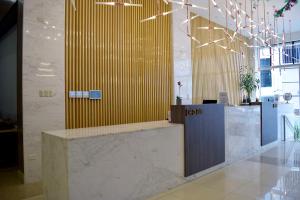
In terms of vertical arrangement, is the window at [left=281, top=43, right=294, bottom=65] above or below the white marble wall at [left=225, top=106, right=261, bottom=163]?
above

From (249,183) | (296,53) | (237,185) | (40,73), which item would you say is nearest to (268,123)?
(249,183)

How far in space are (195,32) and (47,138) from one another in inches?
241

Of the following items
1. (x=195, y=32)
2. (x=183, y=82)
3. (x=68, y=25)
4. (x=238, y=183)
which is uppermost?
(x=195, y=32)

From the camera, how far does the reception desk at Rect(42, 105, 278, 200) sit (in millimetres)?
2672

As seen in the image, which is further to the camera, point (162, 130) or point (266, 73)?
point (266, 73)

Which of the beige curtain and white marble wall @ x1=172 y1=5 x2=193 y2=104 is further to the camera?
the beige curtain

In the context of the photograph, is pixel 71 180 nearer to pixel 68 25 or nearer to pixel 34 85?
pixel 34 85

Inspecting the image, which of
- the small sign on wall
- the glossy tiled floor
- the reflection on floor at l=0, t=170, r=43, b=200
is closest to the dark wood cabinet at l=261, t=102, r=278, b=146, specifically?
the glossy tiled floor

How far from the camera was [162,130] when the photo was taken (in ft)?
11.9

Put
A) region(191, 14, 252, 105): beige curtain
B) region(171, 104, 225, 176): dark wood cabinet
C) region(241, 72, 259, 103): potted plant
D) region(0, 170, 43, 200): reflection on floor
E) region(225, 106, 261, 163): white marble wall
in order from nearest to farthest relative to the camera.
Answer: region(0, 170, 43, 200): reflection on floor < region(171, 104, 225, 176): dark wood cabinet < region(225, 106, 261, 163): white marble wall < region(191, 14, 252, 105): beige curtain < region(241, 72, 259, 103): potted plant

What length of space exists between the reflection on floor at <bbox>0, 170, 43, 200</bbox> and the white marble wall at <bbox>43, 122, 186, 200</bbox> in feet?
2.69

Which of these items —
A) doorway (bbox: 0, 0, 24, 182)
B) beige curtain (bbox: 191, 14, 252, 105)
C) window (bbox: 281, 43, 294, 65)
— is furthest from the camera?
window (bbox: 281, 43, 294, 65)

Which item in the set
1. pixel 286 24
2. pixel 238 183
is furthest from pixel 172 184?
pixel 286 24

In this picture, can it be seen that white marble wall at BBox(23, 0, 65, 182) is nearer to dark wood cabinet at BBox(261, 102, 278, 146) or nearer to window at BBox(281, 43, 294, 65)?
dark wood cabinet at BBox(261, 102, 278, 146)
